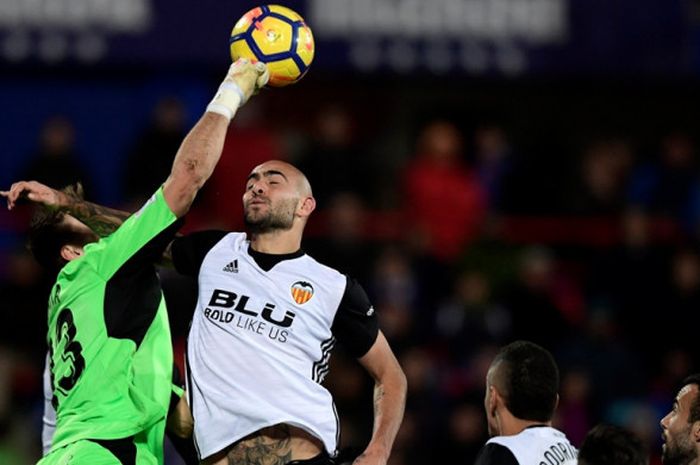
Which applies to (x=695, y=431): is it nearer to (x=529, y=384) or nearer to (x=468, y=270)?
(x=529, y=384)

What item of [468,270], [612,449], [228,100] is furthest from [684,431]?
[468,270]

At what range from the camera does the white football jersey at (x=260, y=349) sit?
21.2 ft

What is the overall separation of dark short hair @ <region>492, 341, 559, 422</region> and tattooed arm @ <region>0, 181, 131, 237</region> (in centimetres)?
191

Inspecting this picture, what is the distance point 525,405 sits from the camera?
6.47 metres

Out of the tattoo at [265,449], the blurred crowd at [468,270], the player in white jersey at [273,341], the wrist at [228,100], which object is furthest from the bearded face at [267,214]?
the blurred crowd at [468,270]

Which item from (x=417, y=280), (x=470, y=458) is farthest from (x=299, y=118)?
(x=470, y=458)

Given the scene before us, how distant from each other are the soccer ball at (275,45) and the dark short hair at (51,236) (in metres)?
1.05

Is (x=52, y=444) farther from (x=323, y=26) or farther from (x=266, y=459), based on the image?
(x=323, y=26)

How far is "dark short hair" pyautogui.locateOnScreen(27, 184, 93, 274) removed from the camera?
21.3 feet

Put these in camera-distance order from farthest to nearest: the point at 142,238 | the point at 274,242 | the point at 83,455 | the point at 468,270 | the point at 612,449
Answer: the point at 468,270 < the point at 274,242 < the point at 142,238 < the point at 83,455 < the point at 612,449

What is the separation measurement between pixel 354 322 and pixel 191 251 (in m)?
0.86

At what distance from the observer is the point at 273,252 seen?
6750 millimetres

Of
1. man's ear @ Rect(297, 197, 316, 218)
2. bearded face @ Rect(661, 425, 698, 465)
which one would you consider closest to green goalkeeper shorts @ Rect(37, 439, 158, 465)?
man's ear @ Rect(297, 197, 316, 218)

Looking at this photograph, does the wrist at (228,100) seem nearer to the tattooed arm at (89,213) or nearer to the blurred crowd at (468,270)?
the tattooed arm at (89,213)
